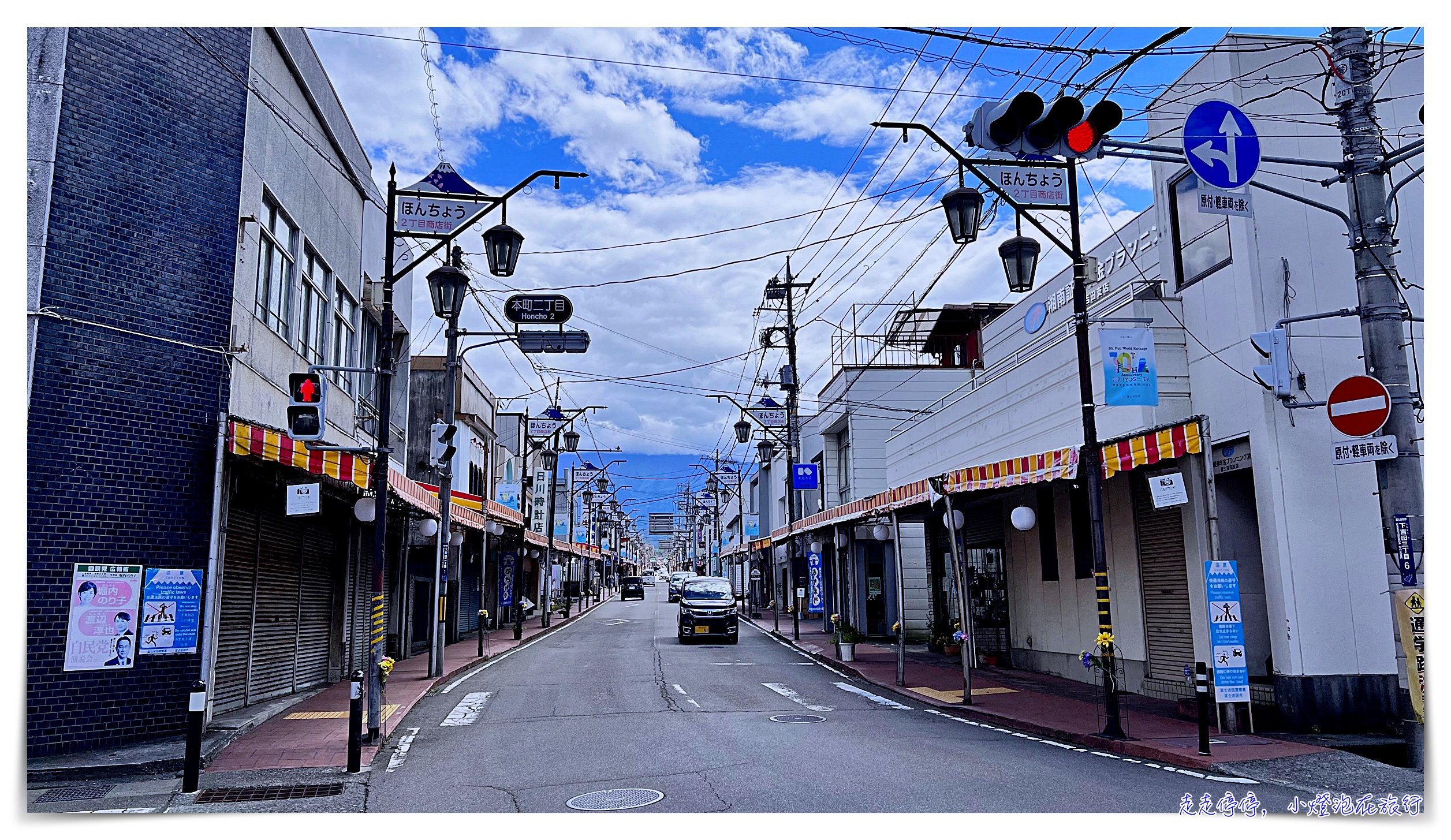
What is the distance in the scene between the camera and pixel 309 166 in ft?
56.2

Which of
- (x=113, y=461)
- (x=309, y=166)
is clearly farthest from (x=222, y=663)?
(x=309, y=166)

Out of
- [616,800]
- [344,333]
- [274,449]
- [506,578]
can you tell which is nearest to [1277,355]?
[616,800]

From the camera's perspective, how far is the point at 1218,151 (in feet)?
29.9

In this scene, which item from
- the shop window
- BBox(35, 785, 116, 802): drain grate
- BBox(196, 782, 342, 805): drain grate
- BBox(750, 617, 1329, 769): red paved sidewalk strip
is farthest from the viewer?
the shop window

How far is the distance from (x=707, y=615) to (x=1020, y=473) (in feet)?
55.3

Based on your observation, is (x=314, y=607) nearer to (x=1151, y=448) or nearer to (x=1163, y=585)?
(x=1151, y=448)

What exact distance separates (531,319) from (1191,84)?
413 inches

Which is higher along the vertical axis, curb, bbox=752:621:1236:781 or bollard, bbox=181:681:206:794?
bollard, bbox=181:681:206:794

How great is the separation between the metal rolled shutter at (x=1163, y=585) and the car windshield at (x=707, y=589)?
16908mm

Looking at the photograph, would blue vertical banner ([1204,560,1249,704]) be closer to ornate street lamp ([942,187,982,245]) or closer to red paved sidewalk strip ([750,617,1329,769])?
red paved sidewalk strip ([750,617,1329,769])

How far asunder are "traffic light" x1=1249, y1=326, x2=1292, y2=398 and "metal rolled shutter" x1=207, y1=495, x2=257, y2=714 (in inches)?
529

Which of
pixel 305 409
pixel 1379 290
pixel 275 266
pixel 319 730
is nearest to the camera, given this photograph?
pixel 1379 290

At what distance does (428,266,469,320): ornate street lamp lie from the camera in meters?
16.2

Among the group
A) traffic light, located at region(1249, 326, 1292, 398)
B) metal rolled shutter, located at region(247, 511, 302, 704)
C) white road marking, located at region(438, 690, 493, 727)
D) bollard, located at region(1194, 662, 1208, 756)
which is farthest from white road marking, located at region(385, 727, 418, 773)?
traffic light, located at region(1249, 326, 1292, 398)
